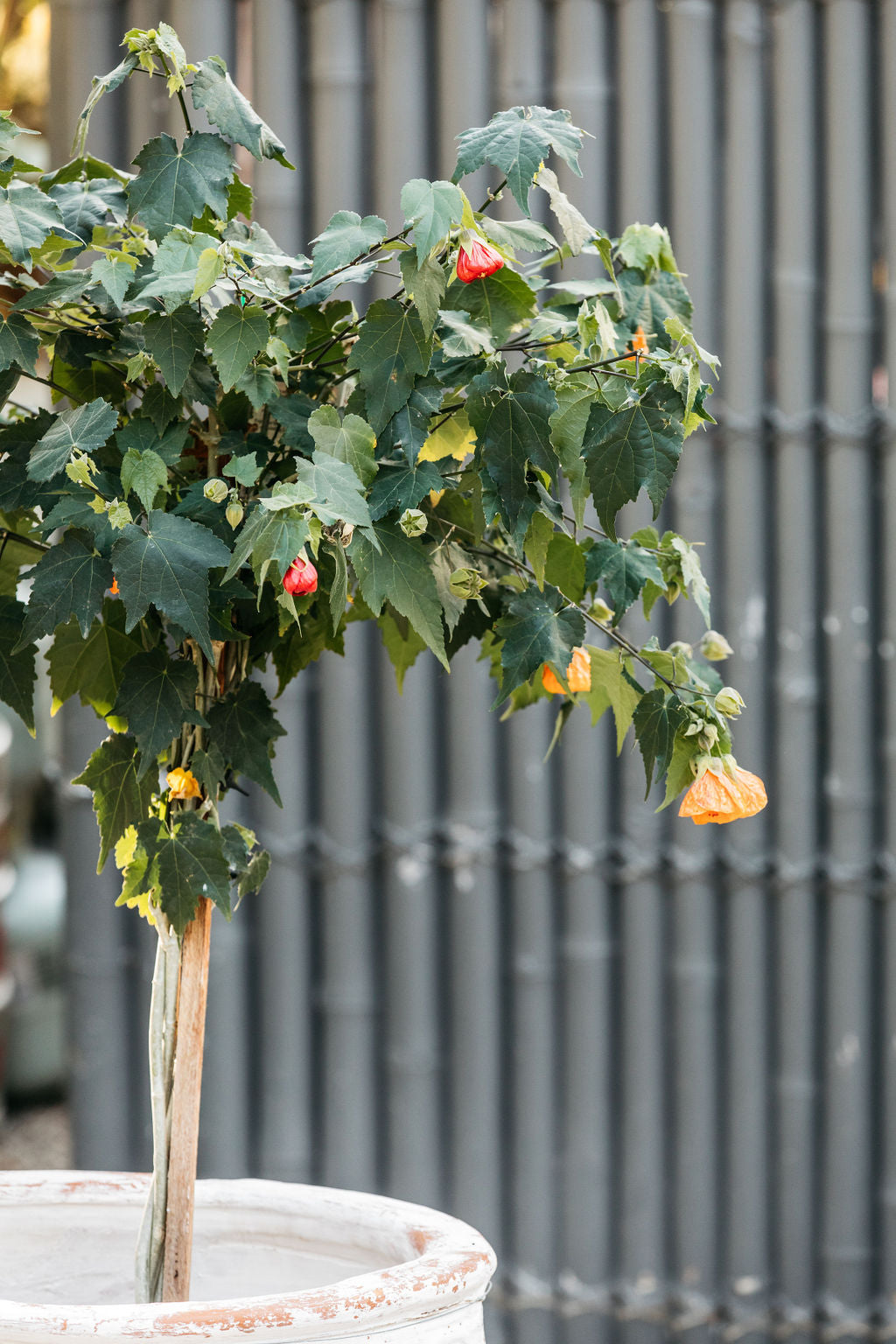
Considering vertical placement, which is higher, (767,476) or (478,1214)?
(767,476)

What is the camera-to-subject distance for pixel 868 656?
1758mm

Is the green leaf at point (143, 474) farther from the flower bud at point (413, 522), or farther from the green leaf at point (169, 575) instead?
the flower bud at point (413, 522)

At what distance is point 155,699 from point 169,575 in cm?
11

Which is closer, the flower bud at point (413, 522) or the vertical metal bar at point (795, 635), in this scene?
the flower bud at point (413, 522)

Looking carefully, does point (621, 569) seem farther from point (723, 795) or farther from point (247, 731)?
point (247, 731)

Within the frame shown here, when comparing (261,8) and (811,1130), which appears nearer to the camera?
(261,8)

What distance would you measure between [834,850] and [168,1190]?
1141 mm

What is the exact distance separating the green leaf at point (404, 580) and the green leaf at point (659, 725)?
15cm

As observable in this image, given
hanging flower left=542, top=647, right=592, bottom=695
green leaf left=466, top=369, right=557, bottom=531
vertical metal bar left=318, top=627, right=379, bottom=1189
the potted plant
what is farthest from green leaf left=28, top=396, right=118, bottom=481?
vertical metal bar left=318, top=627, right=379, bottom=1189

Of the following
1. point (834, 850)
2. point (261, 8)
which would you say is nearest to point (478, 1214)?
point (834, 850)

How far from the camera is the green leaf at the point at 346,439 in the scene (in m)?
0.70

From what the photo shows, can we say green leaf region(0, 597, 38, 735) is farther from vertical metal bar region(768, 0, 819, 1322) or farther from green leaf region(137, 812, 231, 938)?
vertical metal bar region(768, 0, 819, 1322)

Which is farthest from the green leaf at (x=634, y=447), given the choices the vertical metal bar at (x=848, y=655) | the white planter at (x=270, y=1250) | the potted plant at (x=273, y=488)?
the vertical metal bar at (x=848, y=655)

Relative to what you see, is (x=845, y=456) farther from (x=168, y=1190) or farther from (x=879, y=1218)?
(x=168, y=1190)
